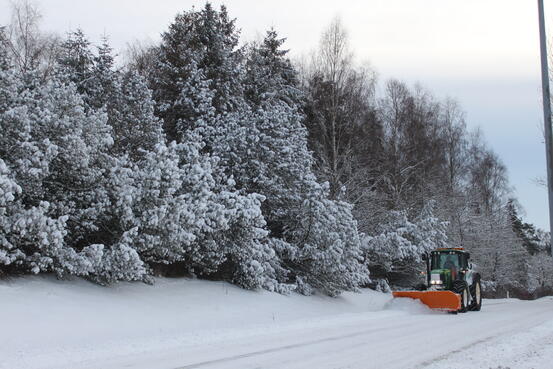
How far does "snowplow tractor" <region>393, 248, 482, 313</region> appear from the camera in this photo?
17812 mm

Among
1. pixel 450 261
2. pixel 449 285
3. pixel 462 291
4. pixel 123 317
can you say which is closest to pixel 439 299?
pixel 462 291

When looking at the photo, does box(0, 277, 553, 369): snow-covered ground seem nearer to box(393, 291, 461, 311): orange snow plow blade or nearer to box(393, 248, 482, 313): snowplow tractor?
box(393, 291, 461, 311): orange snow plow blade

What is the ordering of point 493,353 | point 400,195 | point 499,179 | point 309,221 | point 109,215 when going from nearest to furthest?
Result: point 493,353, point 109,215, point 309,221, point 400,195, point 499,179

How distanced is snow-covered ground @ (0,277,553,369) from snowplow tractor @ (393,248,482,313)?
1.41 feet

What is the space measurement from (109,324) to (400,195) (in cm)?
2349

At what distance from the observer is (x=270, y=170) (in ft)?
69.3

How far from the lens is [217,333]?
11820 millimetres

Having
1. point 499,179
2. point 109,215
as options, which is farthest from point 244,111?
point 499,179

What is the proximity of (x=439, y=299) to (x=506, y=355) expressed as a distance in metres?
9.15

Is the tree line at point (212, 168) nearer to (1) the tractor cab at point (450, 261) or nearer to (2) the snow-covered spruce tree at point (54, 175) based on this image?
(2) the snow-covered spruce tree at point (54, 175)

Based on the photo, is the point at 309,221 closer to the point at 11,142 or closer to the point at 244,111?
the point at 244,111

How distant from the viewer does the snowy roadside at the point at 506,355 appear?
8.00 metres

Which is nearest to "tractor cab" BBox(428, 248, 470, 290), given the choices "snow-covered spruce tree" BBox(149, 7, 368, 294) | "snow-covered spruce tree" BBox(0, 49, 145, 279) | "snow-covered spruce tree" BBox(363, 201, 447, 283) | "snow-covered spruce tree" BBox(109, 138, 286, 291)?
"snow-covered spruce tree" BBox(149, 7, 368, 294)

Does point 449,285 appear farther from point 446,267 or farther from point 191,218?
point 191,218
